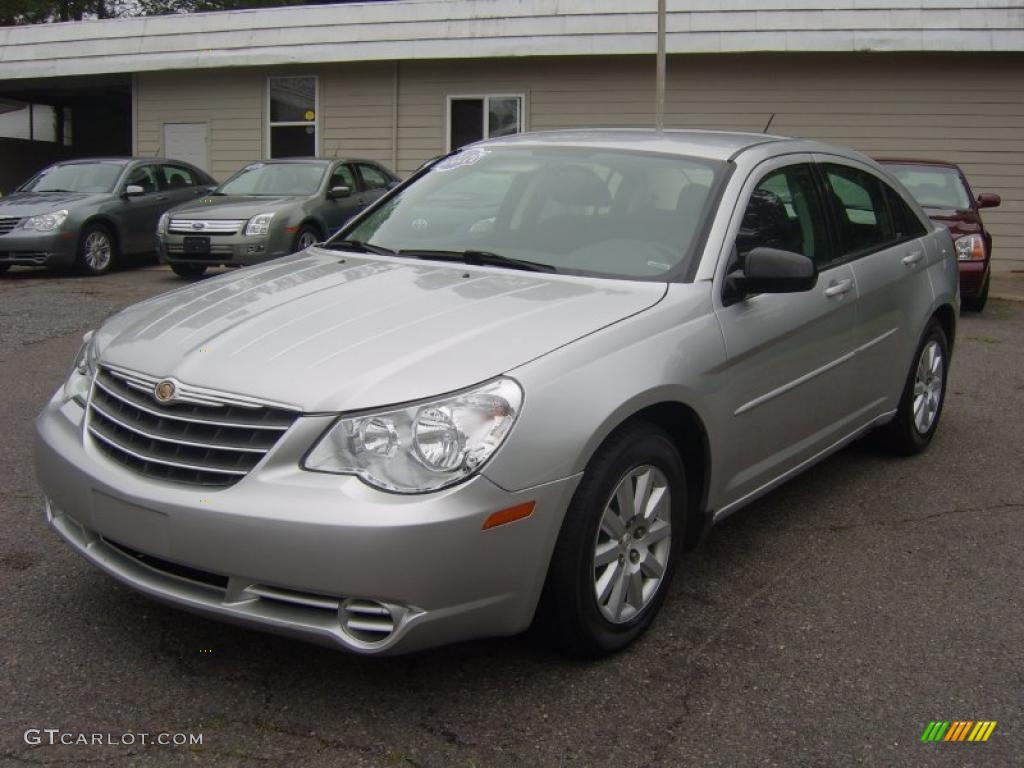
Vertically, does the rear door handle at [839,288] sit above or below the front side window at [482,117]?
below

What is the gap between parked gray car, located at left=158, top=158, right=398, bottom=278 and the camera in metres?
11.6

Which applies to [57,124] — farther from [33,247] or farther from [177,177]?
[33,247]

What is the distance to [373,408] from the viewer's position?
2785 mm

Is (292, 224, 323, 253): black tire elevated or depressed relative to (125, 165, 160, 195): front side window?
depressed

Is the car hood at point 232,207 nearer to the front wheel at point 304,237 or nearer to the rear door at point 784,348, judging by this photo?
the front wheel at point 304,237

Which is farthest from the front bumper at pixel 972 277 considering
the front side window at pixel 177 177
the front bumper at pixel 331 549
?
the front side window at pixel 177 177


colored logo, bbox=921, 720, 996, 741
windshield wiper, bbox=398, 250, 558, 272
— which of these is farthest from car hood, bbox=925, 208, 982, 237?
colored logo, bbox=921, 720, 996, 741

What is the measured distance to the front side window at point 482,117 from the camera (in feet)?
55.4

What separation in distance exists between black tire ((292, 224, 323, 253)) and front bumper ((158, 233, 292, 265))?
0.56 feet

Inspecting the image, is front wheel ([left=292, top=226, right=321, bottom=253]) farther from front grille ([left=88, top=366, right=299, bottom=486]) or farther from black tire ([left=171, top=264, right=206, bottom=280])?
front grille ([left=88, top=366, right=299, bottom=486])

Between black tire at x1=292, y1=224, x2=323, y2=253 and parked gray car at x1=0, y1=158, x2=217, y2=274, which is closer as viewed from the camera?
black tire at x1=292, y1=224, x2=323, y2=253

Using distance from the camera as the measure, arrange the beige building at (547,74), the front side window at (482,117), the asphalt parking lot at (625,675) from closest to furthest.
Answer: the asphalt parking lot at (625,675) < the beige building at (547,74) < the front side window at (482,117)

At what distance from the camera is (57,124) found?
87.2 feet

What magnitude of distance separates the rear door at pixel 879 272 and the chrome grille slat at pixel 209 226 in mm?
7961
